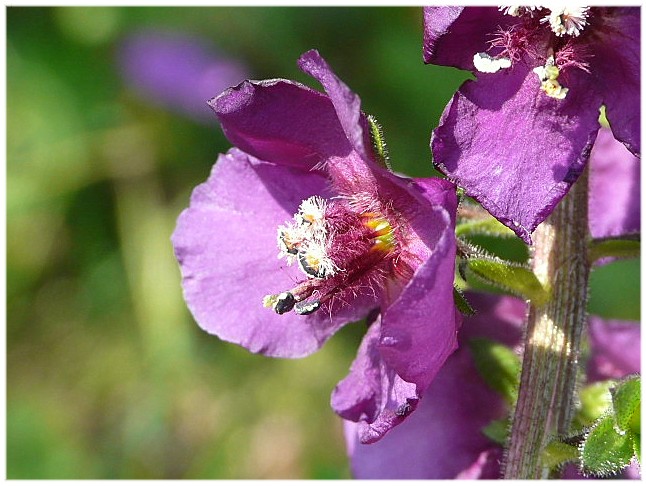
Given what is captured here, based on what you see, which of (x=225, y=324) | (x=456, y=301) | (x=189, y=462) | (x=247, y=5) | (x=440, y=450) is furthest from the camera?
(x=247, y=5)

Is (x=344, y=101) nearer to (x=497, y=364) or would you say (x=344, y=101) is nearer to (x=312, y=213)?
(x=312, y=213)

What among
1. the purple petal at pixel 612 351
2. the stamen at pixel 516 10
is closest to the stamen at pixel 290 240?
the stamen at pixel 516 10

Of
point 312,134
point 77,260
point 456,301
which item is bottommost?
point 456,301

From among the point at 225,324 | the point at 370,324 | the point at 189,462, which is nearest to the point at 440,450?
the point at 370,324

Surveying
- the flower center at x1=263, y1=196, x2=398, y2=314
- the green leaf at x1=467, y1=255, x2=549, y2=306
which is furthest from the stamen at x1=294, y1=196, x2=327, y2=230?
the green leaf at x1=467, y1=255, x2=549, y2=306

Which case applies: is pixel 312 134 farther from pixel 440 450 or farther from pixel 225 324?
pixel 440 450
